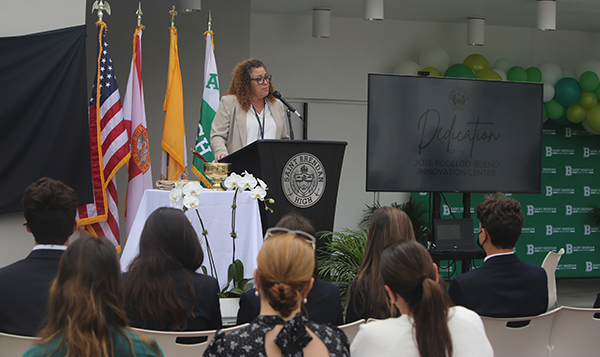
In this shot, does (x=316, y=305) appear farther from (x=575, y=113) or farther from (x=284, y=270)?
(x=575, y=113)

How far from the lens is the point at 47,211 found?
6.18 ft

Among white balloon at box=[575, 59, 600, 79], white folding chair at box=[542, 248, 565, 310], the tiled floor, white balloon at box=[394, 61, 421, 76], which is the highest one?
white balloon at box=[575, 59, 600, 79]

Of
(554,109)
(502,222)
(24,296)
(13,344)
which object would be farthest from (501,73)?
(13,344)

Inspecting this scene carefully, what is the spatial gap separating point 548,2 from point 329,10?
2.44 meters

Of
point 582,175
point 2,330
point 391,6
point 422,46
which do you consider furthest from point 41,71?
point 582,175

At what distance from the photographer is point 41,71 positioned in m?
3.57

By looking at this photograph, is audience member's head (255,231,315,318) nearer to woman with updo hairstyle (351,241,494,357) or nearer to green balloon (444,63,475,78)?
woman with updo hairstyle (351,241,494,357)

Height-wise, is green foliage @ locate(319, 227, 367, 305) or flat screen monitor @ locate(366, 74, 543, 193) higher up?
flat screen monitor @ locate(366, 74, 543, 193)

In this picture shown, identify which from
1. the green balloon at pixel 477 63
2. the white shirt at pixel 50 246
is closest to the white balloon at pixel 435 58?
the green balloon at pixel 477 63

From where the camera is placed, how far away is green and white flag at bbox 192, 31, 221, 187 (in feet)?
15.1

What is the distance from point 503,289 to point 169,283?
1.26m

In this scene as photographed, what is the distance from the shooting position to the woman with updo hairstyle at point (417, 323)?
1.36m

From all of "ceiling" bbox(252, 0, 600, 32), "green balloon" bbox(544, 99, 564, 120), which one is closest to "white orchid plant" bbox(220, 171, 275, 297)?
"ceiling" bbox(252, 0, 600, 32)

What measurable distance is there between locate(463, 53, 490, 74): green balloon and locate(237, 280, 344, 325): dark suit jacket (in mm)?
5505
